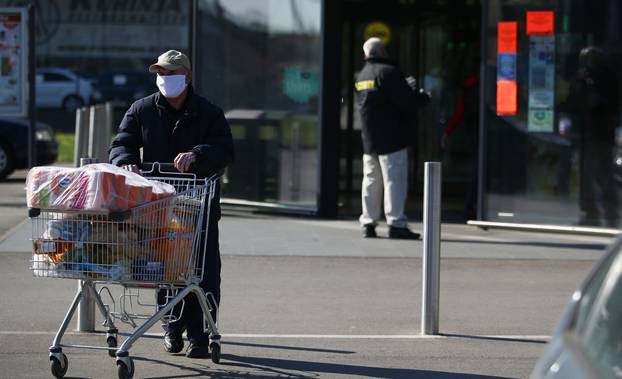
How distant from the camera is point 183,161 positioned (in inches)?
268

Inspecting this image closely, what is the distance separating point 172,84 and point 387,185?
5.35 meters

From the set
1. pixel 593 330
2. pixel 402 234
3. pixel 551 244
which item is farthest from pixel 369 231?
pixel 593 330

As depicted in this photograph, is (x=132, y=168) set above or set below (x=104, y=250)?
above

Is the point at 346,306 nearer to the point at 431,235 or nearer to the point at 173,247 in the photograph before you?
the point at 431,235

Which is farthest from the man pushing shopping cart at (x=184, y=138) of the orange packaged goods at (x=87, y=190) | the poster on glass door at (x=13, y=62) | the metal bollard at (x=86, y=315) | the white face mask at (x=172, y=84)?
the poster on glass door at (x=13, y=62)

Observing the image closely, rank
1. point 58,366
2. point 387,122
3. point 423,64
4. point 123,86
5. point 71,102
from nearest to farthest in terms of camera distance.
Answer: point 58,366, point 387,122, point 423,64, point 123,86, point 71,102

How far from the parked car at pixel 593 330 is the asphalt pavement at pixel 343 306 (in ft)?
11.3

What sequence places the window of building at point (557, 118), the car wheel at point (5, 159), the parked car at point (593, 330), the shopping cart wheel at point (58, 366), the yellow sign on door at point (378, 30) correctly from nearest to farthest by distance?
the parked car at point (593, 330), the shopping cart wheel at point (58, 366), the window of building at point (557, 118), the yellow sign on door at point (378, 30), the car wheel at point (5, 159)

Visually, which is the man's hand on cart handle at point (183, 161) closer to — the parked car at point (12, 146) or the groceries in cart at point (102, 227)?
the groceries in cart at point (102, 227)

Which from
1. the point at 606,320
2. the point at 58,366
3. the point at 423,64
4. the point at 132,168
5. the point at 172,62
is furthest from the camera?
the point at 423,64

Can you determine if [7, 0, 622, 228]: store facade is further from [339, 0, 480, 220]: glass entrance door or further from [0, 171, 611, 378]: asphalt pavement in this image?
[0, 171, 611, 378]: asphalt pavement

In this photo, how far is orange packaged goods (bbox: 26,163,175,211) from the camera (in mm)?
6023

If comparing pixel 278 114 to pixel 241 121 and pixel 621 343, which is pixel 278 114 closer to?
pixel 241 121

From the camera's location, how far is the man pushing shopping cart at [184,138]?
714 centimetres
